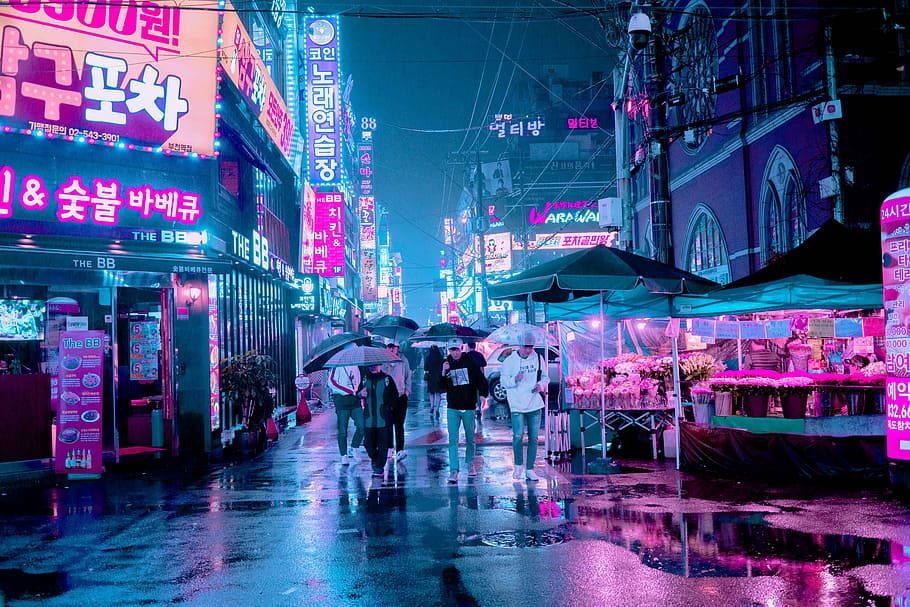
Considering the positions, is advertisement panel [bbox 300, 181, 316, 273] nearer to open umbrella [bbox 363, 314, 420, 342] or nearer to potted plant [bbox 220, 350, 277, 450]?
open umbrella [bbox 363, 314, 420, 342]

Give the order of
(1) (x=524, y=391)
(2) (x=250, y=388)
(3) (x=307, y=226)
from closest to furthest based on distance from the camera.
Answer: (1) (x=524, y=391) < (2) (x=250, y=388) < (3) (x=307, y=226)

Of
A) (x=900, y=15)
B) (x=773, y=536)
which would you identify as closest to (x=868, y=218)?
(x=900, y=15)

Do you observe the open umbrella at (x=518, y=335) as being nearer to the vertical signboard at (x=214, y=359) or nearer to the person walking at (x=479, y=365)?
the person walking at (x=479, y=365)

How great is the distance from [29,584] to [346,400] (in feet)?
26.3

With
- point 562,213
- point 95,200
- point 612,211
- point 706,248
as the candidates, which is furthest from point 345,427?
point 562,213

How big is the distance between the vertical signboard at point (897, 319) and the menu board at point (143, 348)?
13656mm

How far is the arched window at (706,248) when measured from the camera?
2781 cm

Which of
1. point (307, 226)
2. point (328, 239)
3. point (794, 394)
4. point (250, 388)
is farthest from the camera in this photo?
point (328, 239)

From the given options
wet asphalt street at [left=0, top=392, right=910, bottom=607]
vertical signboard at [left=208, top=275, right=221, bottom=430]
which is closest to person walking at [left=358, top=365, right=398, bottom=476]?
wet asphalt street at [left=0, top=392, right=910, bottom=607]

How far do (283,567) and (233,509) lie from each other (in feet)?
11.0

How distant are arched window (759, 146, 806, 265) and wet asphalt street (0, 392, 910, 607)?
39.7 feet

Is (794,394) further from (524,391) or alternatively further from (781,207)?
(781,207)

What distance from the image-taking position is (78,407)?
555 inches

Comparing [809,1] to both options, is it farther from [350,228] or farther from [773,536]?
[350,228]
